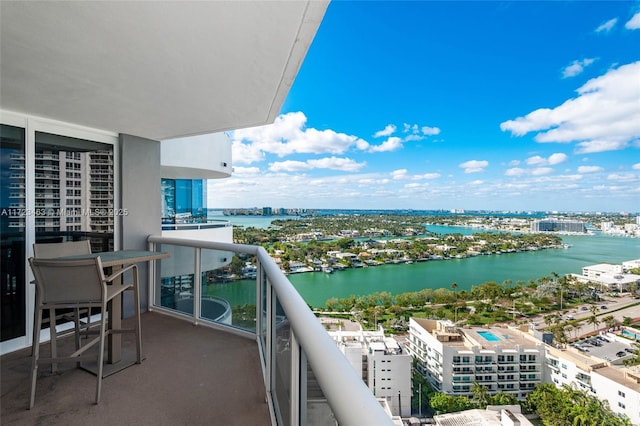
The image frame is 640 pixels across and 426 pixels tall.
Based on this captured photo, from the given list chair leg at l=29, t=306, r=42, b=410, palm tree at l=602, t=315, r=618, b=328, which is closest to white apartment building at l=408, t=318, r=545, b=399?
palm tree at l=602, t=315, r=618, b=328

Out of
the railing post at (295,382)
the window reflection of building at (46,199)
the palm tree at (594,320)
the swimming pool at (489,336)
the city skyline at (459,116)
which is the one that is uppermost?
the city skyline at (459,116)

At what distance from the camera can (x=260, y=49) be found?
88.0 inches

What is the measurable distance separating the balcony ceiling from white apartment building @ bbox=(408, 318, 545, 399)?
25.9 feet

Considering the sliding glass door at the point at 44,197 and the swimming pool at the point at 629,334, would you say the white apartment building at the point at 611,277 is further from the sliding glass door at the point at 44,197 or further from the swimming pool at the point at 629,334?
the sliding glass door at the point at 44,197

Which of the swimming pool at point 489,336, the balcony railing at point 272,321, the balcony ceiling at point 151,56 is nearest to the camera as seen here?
the balcony railing at point 272,321

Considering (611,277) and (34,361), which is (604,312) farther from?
(34,361)

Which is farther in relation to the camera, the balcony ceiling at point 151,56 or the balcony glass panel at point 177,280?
the balcony glass panel at point 177,280

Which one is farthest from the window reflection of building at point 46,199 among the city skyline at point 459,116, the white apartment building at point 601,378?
the city skyline at point 459,116

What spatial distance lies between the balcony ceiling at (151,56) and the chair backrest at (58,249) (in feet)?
5.20

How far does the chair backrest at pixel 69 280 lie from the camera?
7.74ft

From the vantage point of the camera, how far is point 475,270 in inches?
816

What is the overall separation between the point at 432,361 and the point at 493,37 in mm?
36395

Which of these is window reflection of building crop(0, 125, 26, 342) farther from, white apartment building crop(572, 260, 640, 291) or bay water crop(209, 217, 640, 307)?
white apartment building crop(572, 260, 640, 291)

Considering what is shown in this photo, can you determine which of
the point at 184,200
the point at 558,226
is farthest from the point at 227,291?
the point at 558,226
